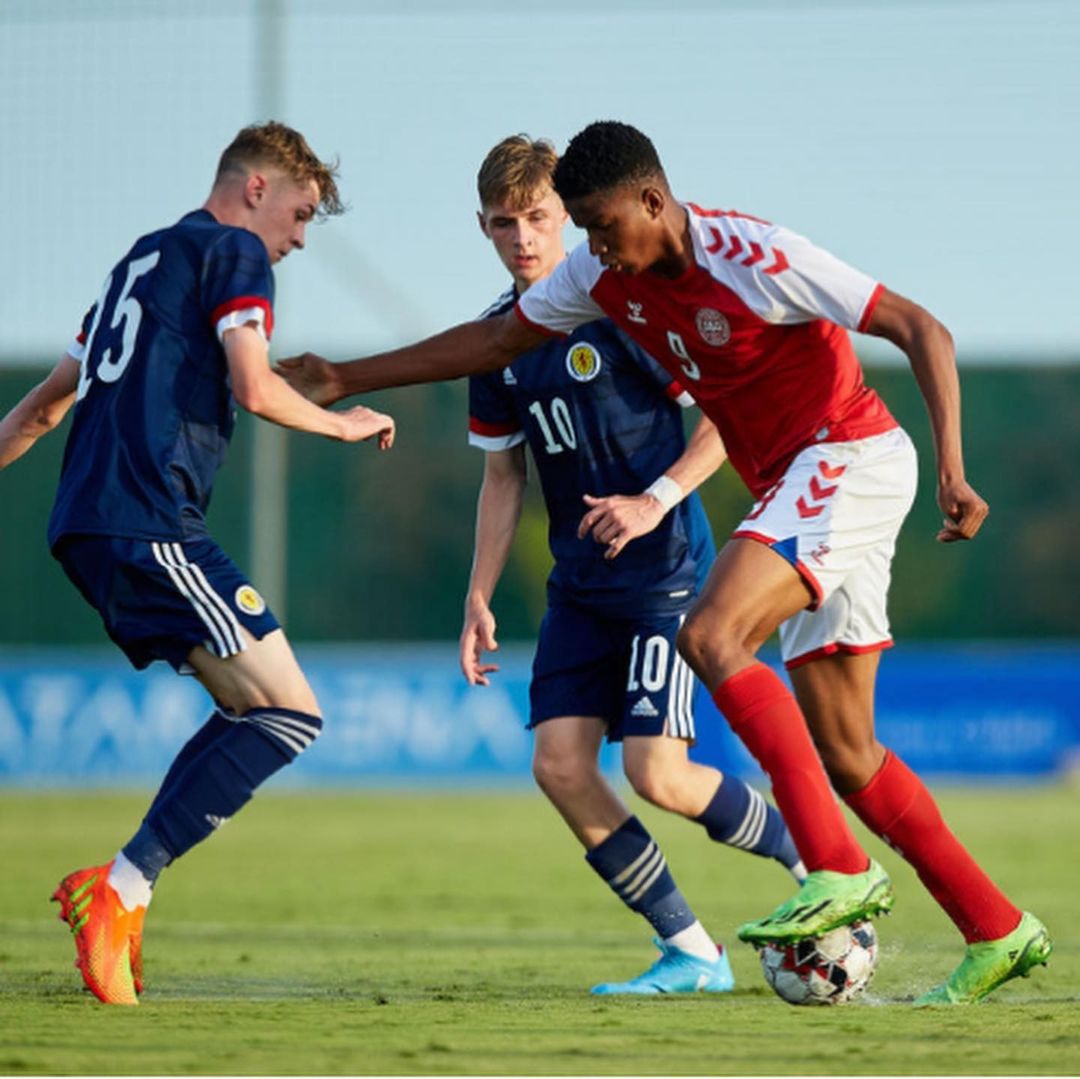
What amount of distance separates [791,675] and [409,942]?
2.79 meters

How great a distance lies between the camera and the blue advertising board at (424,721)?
1994cm

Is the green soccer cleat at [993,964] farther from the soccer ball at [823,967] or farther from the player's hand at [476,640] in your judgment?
the player's hand at [476,640]

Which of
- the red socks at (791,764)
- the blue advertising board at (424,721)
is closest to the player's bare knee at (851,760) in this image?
the red socks at (791,764)

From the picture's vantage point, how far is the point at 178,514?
5.89 metres

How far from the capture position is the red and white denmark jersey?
18.1ft

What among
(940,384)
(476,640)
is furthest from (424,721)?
(940,384)

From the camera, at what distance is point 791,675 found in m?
5.99

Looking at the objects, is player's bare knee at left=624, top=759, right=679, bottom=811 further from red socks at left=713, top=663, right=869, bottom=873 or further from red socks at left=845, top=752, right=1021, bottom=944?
red socks at left=713, top=663, right=869, bottom=873

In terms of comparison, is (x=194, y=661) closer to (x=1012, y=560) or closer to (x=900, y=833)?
(x=900, y=833)

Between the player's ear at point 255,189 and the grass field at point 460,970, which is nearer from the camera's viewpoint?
the grass field at point 460,970

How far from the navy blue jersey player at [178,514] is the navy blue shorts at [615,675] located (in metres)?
1.09

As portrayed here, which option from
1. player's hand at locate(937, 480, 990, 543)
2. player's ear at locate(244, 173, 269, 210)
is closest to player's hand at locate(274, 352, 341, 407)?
player's ear at locate(244, 173, 269, 210)

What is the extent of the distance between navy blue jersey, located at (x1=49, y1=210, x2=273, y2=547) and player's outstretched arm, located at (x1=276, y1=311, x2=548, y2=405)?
1.19ft

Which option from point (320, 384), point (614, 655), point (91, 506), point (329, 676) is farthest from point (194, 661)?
point (329, 676)
